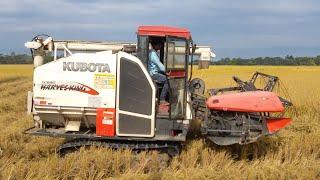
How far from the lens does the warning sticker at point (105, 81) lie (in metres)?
8.88

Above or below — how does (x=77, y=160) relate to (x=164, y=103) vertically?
below

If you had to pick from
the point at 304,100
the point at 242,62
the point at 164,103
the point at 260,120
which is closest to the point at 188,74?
the point at 164,103

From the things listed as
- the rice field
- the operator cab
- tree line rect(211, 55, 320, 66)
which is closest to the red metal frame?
the operator cab

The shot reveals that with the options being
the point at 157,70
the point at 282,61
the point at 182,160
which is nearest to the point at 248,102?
the point at 182,160

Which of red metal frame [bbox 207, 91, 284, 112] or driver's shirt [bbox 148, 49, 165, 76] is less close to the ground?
driver's shirt [bbox 148, 49, 165, 76]

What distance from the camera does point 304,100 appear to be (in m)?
15.9

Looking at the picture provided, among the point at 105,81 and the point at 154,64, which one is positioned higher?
the point at 154,64

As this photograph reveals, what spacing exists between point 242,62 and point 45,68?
106461 millimetres

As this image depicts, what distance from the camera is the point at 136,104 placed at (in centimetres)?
895

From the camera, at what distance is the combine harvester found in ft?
29.2

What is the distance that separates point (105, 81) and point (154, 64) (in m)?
0.91

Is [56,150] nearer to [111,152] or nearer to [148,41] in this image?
[111,152]

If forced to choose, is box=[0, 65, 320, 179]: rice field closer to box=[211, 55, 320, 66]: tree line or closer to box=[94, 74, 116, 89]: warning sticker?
box=[94, 74, 116, 89]: warning sticker

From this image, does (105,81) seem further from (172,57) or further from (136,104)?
(172,57)
